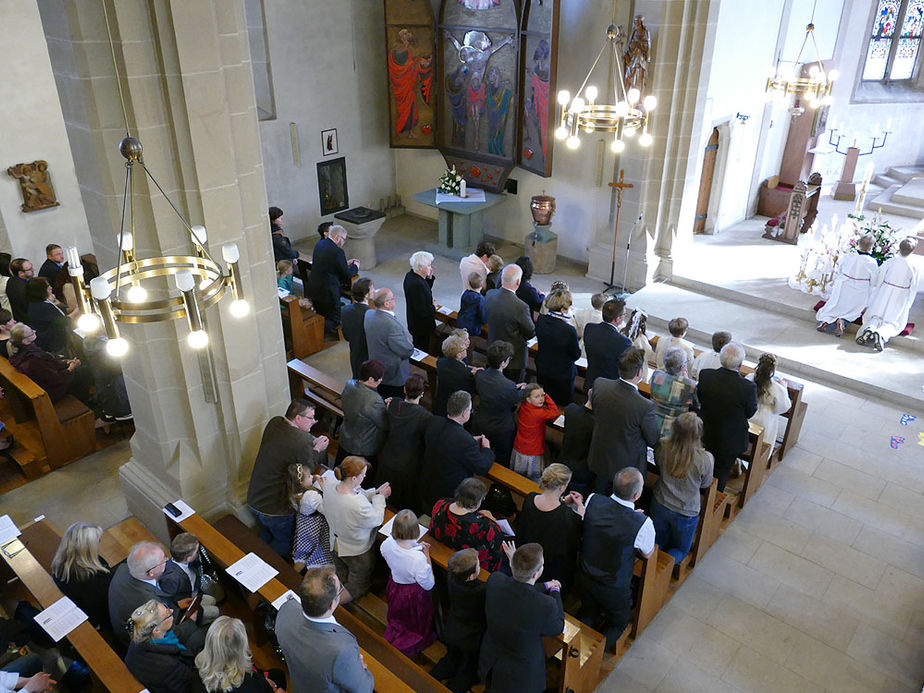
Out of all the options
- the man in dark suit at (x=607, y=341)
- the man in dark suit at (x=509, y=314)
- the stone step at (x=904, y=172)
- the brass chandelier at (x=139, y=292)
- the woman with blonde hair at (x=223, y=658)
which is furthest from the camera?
the stone step at (x=904, y=172)

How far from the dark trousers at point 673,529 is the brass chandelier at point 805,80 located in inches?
311

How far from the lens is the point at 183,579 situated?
4586 mm

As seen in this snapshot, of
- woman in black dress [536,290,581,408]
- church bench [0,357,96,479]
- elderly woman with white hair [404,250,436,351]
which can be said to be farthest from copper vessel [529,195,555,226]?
church bench [0,357,96,479]

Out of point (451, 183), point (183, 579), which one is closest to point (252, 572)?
point (183, 579)

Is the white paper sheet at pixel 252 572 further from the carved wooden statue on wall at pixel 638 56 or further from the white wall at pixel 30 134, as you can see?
the carved wooden statue on wall at pixel 638 56

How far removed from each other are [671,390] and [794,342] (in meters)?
4.31

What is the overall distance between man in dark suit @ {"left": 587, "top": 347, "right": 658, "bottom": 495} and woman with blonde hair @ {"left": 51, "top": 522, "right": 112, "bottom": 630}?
3480 mm

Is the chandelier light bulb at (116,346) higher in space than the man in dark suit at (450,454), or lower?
higher

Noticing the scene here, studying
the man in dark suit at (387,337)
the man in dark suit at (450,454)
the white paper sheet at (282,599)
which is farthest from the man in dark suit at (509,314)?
the white paper sheet at (282,599)

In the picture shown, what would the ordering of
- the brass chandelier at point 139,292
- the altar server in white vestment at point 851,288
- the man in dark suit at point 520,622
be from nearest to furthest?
the brass chandelier at point 139,292 < the man in dark suit at point 520,622 < the altar server in white vestment at point 851,288

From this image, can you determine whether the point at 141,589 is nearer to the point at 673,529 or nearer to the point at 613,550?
the point at 613,550

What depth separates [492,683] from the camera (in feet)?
14.7

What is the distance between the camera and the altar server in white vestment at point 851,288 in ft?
30.1

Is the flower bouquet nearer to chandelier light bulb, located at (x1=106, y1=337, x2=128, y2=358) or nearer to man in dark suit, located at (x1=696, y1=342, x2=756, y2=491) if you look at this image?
man in dark suit, located at (x1=696, y1=342, x2=756, y2=491)
